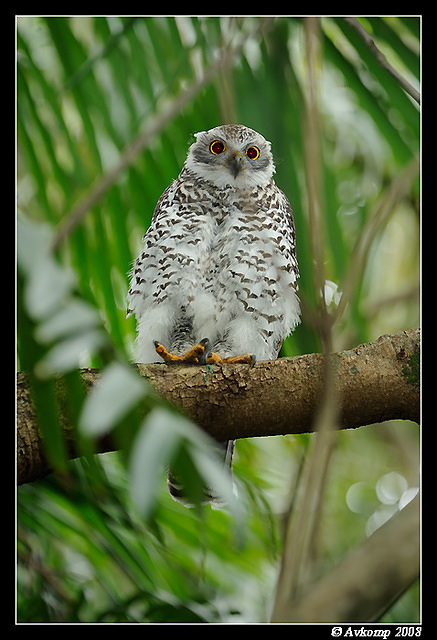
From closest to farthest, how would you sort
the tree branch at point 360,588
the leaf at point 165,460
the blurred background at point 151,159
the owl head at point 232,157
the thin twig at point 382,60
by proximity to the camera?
the leaf at point 165,460
the tree branch at point 360,588
the thin twig at point 382,60
the blurred background at point 151,159
the owl head at point 232,157

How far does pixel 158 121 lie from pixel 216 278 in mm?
316

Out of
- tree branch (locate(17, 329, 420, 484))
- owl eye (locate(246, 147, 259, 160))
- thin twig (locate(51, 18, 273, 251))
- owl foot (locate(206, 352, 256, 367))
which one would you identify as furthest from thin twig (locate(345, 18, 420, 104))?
owl foot (locate(206, 352, 256, 367))

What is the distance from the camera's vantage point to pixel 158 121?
3.80ft

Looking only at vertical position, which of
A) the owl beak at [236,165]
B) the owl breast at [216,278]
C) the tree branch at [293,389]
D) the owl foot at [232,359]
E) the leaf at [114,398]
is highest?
the owl beak at [236,165]

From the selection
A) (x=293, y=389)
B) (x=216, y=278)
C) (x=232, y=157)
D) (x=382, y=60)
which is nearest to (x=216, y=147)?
(x=232, y=157)

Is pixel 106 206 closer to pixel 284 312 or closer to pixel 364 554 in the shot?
pixel 284 312

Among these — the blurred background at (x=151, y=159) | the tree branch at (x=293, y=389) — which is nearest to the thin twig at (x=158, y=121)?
the blurred background at (x=151, y=159)

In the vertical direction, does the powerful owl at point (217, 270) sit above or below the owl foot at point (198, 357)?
above

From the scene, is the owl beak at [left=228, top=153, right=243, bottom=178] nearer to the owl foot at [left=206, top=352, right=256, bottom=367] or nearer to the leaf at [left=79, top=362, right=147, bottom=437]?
the owl foot at [left=206, top=352, right=256, bottom=367]

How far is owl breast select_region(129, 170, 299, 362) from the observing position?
126 cm

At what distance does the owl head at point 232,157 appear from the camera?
1225 millimetres

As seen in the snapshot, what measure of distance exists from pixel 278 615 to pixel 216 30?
0.95 m

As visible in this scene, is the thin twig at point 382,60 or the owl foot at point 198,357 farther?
the owl foot at point 198,357

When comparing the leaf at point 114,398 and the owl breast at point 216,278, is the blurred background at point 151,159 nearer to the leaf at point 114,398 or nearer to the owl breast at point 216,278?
the owl breast at point 216,278
